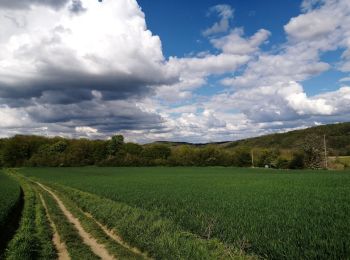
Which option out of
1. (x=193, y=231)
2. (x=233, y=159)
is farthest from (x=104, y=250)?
(x=233, y=159)

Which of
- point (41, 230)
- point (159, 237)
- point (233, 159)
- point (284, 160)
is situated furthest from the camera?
point (233, 159)

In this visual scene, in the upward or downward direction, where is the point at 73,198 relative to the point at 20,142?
downward

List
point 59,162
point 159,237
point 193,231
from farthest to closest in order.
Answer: point 59,162, point 193,231, point 159,237

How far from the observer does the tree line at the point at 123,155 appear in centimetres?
11275

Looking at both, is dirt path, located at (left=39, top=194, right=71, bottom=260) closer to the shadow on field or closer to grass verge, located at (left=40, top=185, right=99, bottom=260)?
grass verge, located at (left=40, top=185, right=99, bottom=260)

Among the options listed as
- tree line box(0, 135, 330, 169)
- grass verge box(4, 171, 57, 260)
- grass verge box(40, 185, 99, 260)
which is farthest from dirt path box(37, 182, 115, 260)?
tree line box(0, 135, 330, 169)

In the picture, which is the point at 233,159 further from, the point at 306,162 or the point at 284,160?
the point at 306,162

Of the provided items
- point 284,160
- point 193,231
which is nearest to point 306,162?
point 284,160

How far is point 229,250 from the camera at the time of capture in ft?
32.7

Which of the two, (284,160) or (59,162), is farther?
(59,162)

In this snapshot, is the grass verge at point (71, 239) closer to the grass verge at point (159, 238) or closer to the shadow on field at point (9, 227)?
the grass verge at point (159, 238)

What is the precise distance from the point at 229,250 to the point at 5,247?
9125 millimetres

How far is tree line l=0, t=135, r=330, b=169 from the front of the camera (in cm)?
11275

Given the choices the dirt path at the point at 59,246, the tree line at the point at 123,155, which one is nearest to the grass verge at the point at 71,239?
the dirt path at the point at 59,246
